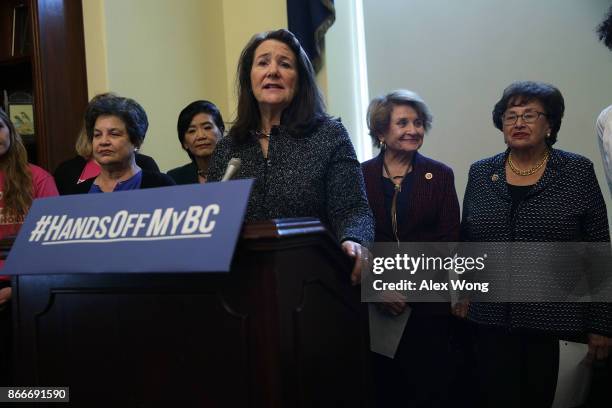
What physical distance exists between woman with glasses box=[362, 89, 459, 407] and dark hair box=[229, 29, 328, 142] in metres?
0.74

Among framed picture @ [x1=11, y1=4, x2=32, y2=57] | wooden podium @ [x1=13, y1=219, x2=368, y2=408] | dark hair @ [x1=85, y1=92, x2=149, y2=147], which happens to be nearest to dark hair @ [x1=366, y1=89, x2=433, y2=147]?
dark hair @ [x1=85, y1=92, x2=149, y2=147]

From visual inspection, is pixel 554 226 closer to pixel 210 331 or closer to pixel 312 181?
pixel 312 181

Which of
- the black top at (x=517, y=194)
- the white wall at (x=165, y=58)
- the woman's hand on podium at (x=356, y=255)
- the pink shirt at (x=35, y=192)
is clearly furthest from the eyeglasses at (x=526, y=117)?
the white wall at (x=165, y=58)

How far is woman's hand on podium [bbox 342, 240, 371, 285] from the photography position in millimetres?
1428

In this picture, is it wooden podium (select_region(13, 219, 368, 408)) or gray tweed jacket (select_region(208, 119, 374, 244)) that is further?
gray tweed jacket (select_region(208, 119, 374, 244))

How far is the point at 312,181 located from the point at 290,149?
0.38 ft

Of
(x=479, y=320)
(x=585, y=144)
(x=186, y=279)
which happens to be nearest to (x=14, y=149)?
(x=186, y=279)

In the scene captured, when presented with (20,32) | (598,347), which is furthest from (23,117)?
(598,347)

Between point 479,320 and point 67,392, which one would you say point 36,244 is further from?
point 479,320

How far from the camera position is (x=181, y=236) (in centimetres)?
108

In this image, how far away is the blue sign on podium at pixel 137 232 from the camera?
1.05m

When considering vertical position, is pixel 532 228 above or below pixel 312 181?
below

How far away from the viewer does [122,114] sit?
2.25m

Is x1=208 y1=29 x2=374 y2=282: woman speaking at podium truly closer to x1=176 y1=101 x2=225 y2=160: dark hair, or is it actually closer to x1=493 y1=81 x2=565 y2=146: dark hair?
x1=493 y1=81 x2=565 y2=146: dark hair
